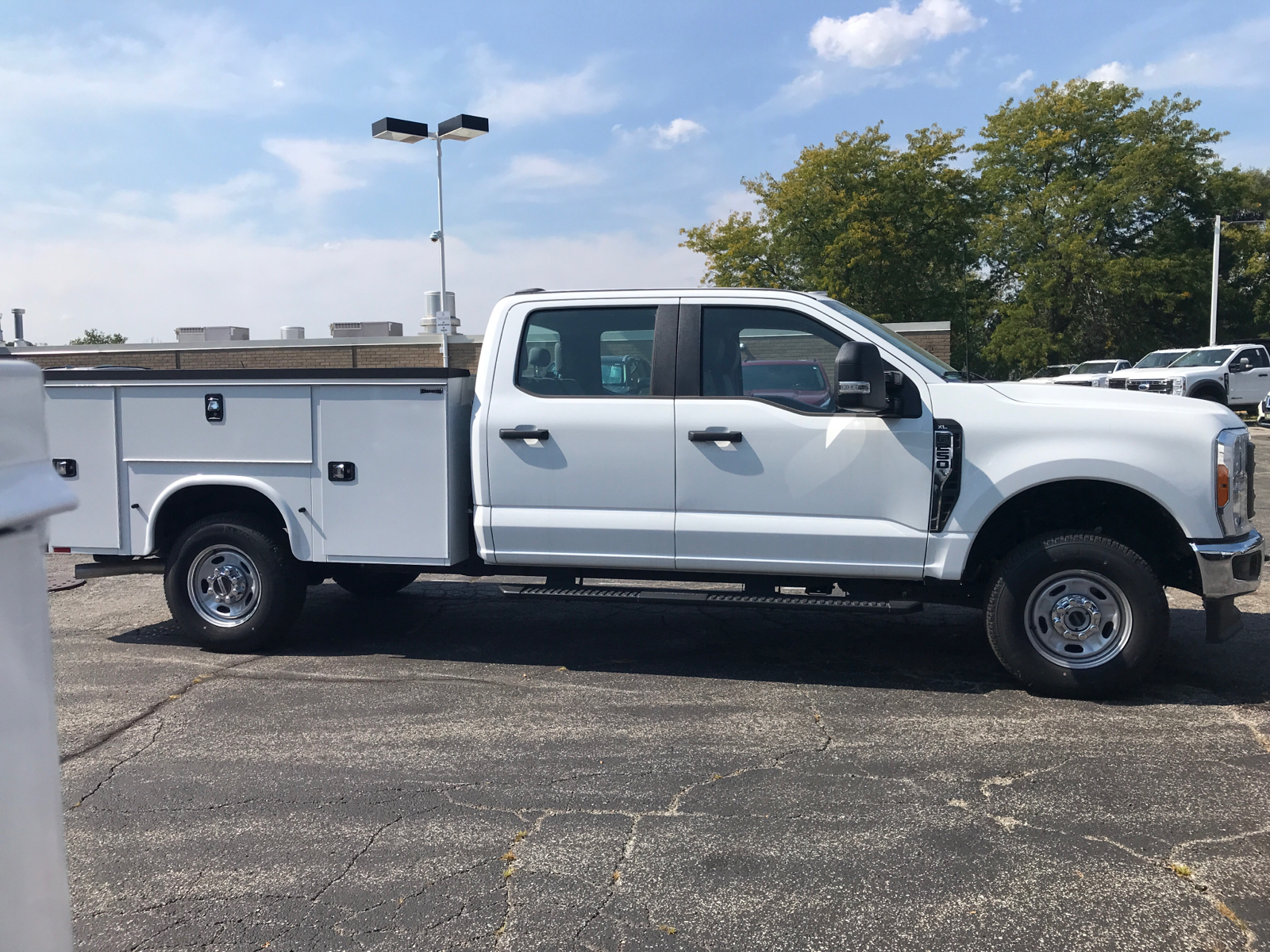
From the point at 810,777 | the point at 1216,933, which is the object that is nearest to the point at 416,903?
the point at 810,777

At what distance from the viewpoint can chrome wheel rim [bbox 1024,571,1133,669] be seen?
17.5 feet

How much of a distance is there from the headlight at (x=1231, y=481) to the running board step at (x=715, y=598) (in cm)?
160

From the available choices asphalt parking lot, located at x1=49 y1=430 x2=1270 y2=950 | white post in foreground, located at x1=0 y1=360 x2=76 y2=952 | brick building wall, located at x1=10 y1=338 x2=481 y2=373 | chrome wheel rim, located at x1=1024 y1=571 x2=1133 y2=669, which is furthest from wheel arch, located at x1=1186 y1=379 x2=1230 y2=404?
white post in foreground, located at x1=0 y1=360 x2=76 y2=952

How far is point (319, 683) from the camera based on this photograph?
5926 millimetres

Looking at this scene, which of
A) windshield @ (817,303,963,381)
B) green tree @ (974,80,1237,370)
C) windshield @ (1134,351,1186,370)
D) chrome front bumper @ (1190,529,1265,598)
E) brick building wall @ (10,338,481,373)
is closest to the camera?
chrome front bumper @ (1190,529,1265,598)

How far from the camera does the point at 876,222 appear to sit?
127 feet

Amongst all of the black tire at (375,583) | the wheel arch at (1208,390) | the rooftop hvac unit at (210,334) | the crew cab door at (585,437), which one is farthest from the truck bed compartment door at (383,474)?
the rooftop hvac unit at (210,334)

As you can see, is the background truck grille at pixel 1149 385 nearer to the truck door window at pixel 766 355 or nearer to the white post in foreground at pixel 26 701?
the truck door window at pixel 766 355

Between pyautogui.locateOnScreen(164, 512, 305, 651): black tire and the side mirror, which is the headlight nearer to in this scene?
the side mirror

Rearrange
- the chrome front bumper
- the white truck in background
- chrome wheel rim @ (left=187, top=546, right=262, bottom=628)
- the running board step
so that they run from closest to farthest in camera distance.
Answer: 1. the chrome front bumper
2. the running board step
3. chrome wheel rim @ (left=187, top=546, right=262, bottom=628)
4. the white truck in background

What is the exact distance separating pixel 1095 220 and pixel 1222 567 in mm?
41200

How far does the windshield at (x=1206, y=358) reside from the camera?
27406 mm

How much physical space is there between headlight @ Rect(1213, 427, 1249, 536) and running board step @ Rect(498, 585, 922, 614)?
5.26 feet

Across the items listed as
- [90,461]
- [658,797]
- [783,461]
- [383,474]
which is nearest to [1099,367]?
[783,461]
